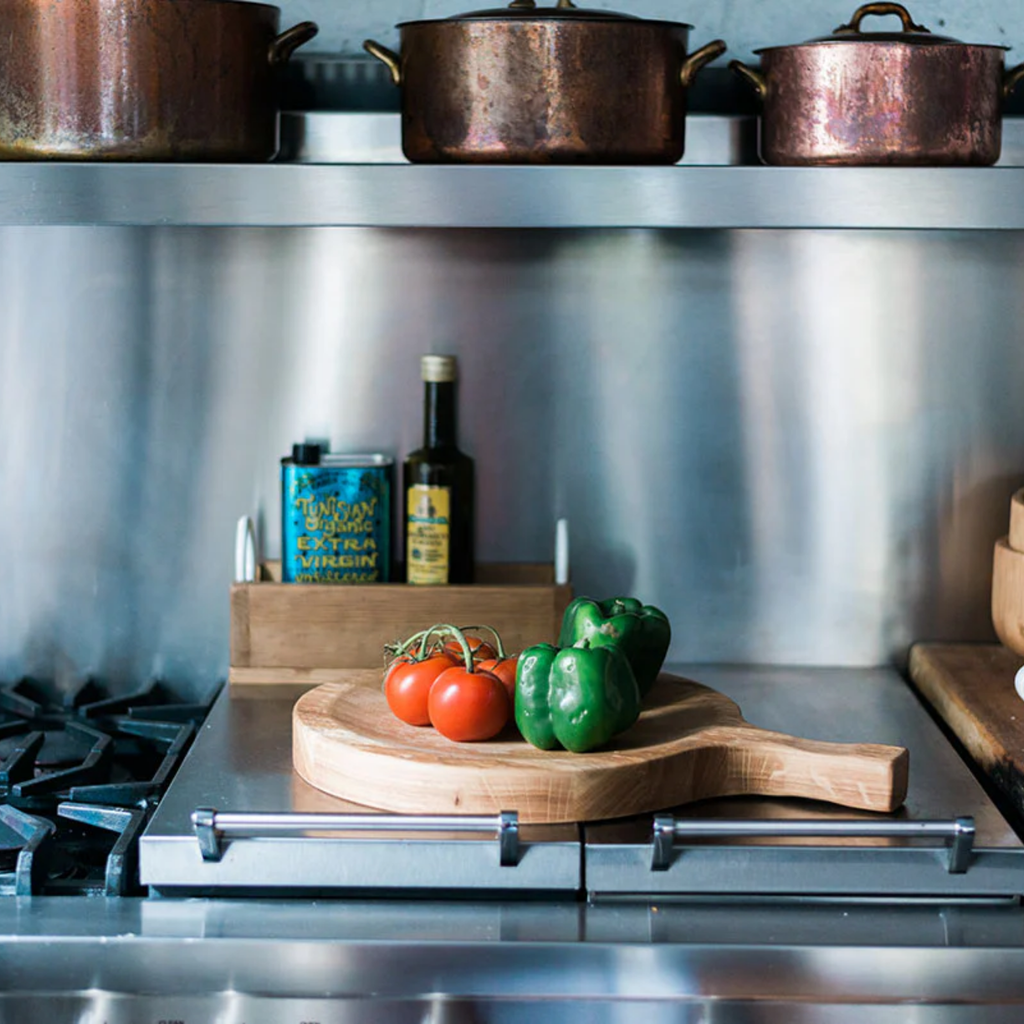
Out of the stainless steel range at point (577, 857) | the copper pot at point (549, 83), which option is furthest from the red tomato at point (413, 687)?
the copper pot at point (549, 83)

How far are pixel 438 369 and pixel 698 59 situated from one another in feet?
1.49

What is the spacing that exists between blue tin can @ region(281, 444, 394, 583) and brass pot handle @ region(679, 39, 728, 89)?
54 centimetres

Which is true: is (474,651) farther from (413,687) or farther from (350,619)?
(350,619)

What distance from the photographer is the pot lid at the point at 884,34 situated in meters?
1.33

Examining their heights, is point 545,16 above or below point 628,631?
above

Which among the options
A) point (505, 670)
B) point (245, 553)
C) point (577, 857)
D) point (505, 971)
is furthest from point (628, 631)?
point (245, 553)

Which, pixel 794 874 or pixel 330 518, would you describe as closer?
pixel 794 874

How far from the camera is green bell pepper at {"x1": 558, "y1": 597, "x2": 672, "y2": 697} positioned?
139 cm

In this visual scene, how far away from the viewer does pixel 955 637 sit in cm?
175

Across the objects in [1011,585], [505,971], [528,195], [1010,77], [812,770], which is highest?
[1010,77]

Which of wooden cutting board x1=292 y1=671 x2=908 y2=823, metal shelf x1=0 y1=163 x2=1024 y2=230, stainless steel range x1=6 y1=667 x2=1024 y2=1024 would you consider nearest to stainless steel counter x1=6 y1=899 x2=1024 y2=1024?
stainless steel range x1=6 y1=667 x2=1024 y2=1024

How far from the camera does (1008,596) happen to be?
157 centimetres

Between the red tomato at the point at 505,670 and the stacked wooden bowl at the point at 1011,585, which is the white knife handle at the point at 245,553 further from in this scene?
the stacked wooden bowl at the point at 1011,585

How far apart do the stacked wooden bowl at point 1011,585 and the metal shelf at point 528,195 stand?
38 cm
